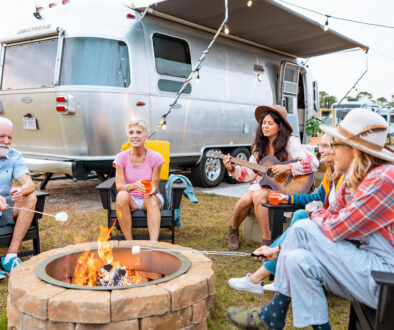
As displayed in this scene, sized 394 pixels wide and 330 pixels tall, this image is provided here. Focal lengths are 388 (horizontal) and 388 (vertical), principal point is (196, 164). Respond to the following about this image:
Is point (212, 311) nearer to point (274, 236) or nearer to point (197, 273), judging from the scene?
point (197, 273)

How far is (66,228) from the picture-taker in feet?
13.9

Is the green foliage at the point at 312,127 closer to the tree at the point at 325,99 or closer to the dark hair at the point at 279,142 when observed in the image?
the dark hair at the point at 279,142

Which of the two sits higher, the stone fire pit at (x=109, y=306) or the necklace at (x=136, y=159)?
the necklace at (x=136, y=159)

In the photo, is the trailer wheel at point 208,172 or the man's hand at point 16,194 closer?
the man's hand at point 16,194

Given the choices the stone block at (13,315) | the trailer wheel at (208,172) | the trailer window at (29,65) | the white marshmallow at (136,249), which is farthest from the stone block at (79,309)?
the trailer wheel at (208,172)

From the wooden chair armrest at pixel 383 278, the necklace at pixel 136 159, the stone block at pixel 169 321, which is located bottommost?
the stone block at pixel 169 321

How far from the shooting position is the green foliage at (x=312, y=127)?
28.5 ft

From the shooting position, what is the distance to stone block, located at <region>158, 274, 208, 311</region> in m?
1.82

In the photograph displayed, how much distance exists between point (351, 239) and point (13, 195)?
2.32 metres

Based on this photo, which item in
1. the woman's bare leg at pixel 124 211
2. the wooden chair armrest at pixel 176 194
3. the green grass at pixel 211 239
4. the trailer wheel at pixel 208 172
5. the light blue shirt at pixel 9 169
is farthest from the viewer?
the trailer wheel at pixel 208 172

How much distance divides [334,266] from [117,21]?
4.62 meters

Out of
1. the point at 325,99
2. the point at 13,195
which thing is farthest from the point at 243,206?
the point at 325,99

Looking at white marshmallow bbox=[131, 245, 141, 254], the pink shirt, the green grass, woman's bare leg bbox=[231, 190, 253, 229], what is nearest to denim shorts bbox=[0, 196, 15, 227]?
the green grass

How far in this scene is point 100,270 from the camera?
238 cm
